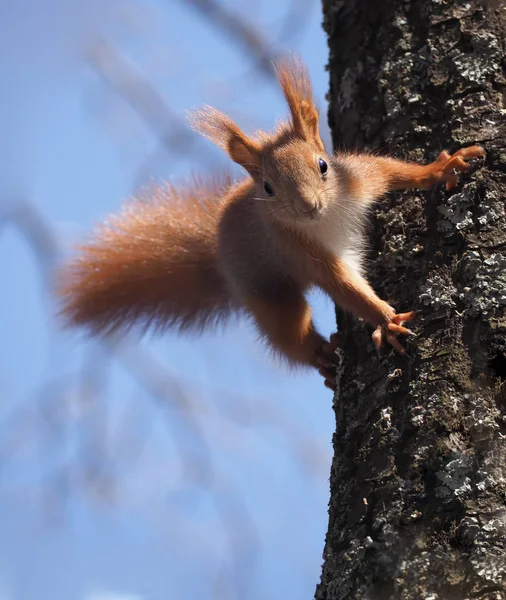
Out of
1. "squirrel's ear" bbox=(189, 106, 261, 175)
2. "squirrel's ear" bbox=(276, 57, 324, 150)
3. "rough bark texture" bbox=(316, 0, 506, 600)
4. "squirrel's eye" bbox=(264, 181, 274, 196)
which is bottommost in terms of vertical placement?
"rough bark texture" bbox=(316, 0, 506, 600)

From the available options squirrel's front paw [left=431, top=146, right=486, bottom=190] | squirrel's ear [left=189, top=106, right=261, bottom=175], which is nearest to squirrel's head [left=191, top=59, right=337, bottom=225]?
squirrel's ear [left=189, top=106, right=261, bottom=175]

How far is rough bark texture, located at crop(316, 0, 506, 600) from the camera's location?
1541mm

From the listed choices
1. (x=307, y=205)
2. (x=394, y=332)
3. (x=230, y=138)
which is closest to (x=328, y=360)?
(x=307, y=205)

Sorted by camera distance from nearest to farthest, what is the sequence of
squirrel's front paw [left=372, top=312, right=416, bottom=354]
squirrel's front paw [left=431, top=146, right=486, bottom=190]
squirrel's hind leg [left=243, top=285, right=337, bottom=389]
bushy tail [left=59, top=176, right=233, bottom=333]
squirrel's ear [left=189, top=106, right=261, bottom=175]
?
squirrel's front paw [left=372, top=312, right=416, bottom=354] → squirrel's front paw [left=431, top=146, right=486, bottom=190] → squirrel's ear [left=189, top=106, right=261, bottom=175] → squirrel's hind leg [left=243, top=285, right=337, bottom=389] → bushy tail [left=59, top=176, right=233, bottom=333]

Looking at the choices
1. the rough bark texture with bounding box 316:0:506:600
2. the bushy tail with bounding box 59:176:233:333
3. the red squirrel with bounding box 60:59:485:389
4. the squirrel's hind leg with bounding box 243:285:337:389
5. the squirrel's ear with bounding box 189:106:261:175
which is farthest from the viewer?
the bushy tail with bounding box 59:176:233:333

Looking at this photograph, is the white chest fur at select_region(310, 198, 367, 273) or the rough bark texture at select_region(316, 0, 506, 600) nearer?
the rough bark texture at select_region(316, 0, 506, 600)

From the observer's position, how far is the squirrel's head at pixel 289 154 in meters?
2.56

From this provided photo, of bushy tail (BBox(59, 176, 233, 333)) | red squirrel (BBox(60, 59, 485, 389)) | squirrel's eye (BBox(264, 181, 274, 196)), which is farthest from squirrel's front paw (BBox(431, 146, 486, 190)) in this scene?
bushy tail (BBox(59, 176, 233, 333))

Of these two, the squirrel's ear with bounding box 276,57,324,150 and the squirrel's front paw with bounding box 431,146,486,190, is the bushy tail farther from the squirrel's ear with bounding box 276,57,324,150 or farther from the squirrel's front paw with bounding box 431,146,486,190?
the squirrel's front paw with bounding box 431,146,486,190

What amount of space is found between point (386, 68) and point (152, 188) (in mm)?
1243

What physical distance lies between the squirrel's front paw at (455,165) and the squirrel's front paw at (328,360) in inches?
32.8

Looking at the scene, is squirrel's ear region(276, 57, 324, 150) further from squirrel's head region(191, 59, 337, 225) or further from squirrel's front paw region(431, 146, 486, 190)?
squirrel's front paw region(431, 146, 486, 190)

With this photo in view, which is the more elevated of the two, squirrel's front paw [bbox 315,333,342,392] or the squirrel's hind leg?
the squirrel's hind leg

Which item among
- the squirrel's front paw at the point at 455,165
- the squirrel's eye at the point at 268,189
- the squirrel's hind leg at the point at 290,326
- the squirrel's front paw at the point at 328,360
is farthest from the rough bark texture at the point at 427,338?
the squirrel's hind leg at the point at 290,326
